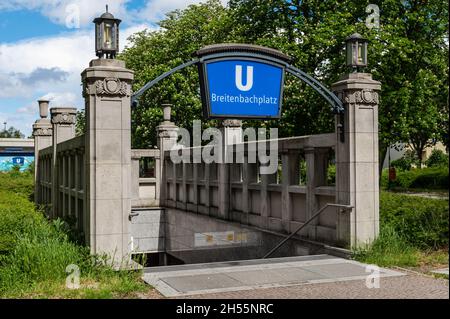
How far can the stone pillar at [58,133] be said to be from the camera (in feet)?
57.8

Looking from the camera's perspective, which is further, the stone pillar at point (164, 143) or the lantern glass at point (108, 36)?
the stone pillar at point (164, 143)

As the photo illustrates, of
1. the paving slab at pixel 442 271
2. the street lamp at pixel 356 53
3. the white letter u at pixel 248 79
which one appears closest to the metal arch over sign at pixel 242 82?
the white letter u at pixel 248 79

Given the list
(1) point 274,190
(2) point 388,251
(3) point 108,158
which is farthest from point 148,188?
(2) point 388,251

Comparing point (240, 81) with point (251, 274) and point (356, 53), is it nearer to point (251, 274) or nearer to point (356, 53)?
point (356, 53)

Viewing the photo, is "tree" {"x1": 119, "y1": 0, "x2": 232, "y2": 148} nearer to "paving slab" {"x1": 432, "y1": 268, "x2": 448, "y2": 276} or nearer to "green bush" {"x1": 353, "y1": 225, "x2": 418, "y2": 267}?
"green bush" {"x1": 353, "y1": 225, "x2": 418, "y2": 267}

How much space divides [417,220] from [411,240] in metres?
0.48

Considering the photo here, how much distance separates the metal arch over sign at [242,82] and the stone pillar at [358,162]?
36 cm

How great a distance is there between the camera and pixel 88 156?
10.1m

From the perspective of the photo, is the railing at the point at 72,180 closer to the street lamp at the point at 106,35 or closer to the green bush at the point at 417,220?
the street lamp at the point at 106,35
